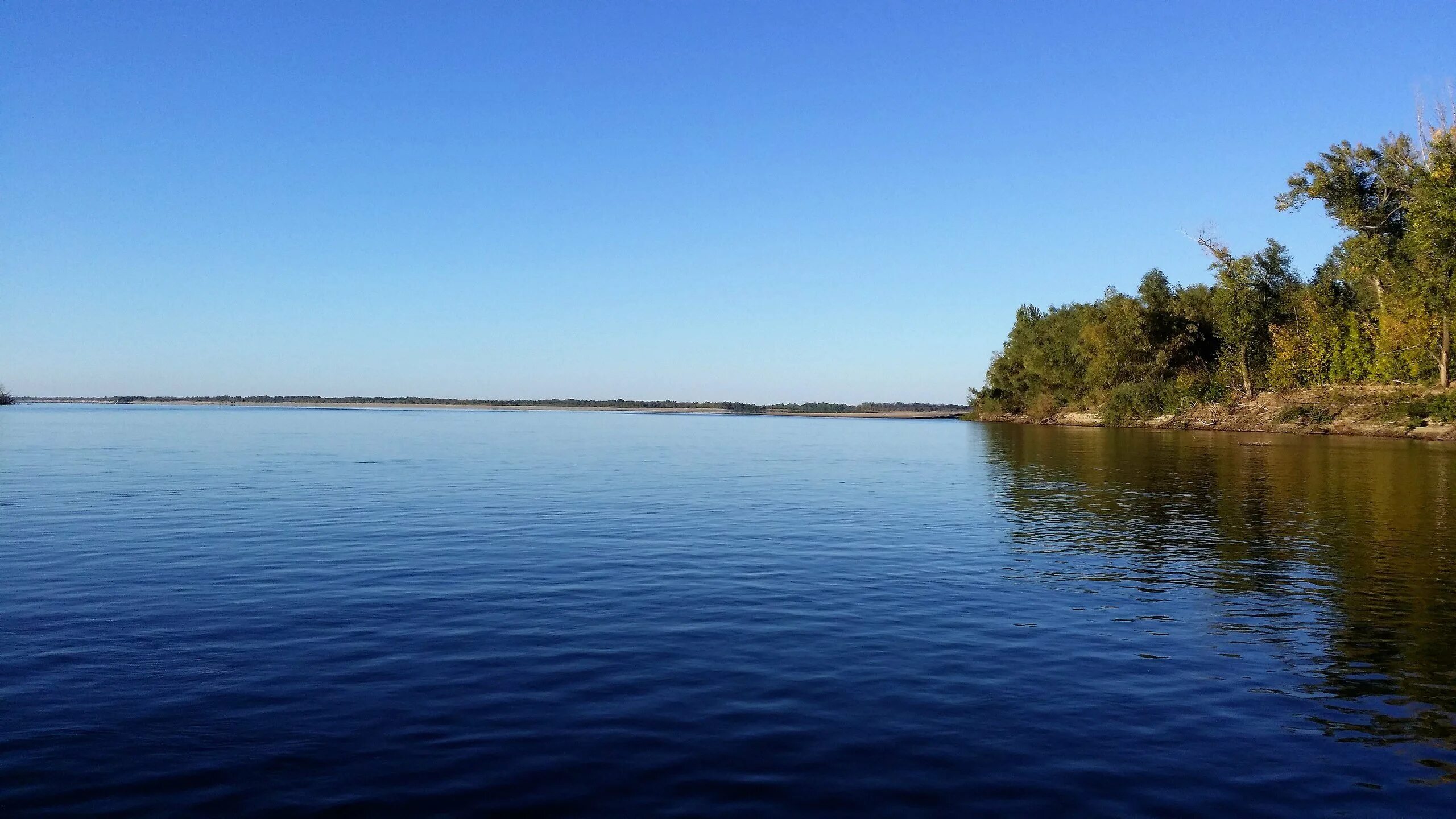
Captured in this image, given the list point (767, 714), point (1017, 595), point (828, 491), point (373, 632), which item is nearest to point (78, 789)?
point (373, 632)

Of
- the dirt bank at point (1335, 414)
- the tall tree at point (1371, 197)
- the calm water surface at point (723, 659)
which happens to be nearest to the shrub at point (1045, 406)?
the dirt bank at point (1335, 414)

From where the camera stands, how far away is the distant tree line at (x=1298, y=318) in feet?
308

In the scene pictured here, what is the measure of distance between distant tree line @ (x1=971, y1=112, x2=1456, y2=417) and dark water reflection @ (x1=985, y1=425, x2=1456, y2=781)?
44.0 m

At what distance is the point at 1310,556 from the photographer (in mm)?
24984

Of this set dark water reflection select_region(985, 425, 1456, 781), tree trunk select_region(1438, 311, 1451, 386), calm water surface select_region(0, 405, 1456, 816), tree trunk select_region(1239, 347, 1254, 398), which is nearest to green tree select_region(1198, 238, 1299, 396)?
tree trunk select_region(1239, 347, 1254, 398)

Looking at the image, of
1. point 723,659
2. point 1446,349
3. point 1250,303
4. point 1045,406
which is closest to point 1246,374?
point 1250,303

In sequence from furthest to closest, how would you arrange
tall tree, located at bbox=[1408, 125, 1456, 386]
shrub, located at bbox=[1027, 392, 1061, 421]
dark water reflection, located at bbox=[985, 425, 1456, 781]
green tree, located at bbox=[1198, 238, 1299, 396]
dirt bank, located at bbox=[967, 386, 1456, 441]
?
shrub, located at bbox=[1027, 392, 1061, 421]
green tree, located at bbox=[1198, 238, 1299, 396]
dirt bank, located at bbox=[967, 386, 1456, 441]
tall tree, located at bbox=[1408, 125, 1456, 386]
dark water reflection, located at bbox=[985, 425, 1456, 781]

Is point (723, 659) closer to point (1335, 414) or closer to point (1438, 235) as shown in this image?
point (1438, 235)

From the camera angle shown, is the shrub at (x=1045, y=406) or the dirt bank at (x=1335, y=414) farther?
the shrub at (x=1045, y=406)

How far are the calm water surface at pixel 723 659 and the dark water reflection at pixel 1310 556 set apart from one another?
5.6 inches

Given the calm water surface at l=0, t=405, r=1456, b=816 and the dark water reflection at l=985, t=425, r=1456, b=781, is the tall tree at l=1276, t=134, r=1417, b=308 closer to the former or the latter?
the dark water reflection at l=985, t=425, r=1456, b=781

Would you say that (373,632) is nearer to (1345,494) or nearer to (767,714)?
(767,714)

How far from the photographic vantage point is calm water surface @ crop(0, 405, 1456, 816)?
9906 mm

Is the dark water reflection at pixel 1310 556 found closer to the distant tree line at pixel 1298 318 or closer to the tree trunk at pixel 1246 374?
the distant tree line at pixel 1298 318
